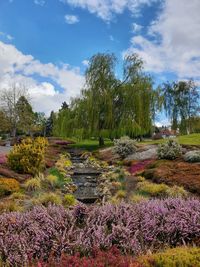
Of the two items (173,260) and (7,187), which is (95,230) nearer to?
(173,260)

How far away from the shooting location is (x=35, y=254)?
184 inches

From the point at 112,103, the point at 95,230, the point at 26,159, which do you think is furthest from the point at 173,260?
the point at 112,103

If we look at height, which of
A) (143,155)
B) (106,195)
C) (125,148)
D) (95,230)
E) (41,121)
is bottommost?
(106,195)

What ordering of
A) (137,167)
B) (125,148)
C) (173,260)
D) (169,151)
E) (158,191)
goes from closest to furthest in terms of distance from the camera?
(173,260) → (158,191) → (137,167) → (169,151) → (125,148)

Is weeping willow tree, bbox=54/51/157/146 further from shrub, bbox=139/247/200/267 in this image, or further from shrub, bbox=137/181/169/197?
shrub, bbox=139/247/200/267

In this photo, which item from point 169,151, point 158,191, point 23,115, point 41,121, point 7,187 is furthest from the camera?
point 41,121

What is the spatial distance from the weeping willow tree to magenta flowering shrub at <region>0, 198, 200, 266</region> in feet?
93.5

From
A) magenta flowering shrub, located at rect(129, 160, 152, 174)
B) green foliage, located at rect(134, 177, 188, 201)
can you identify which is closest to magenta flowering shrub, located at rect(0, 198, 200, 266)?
green foliage, located at rect(134, 177, 188, 201)

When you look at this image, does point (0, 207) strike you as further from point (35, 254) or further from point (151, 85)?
point (151, 85)

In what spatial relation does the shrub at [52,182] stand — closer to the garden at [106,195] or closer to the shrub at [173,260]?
the garden at [106,195]

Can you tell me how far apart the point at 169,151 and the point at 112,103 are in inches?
571

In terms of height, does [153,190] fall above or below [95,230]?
below

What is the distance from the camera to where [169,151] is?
22078 millimetres

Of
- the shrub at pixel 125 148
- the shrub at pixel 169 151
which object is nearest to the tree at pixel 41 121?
the shrub at pixel 125 148
